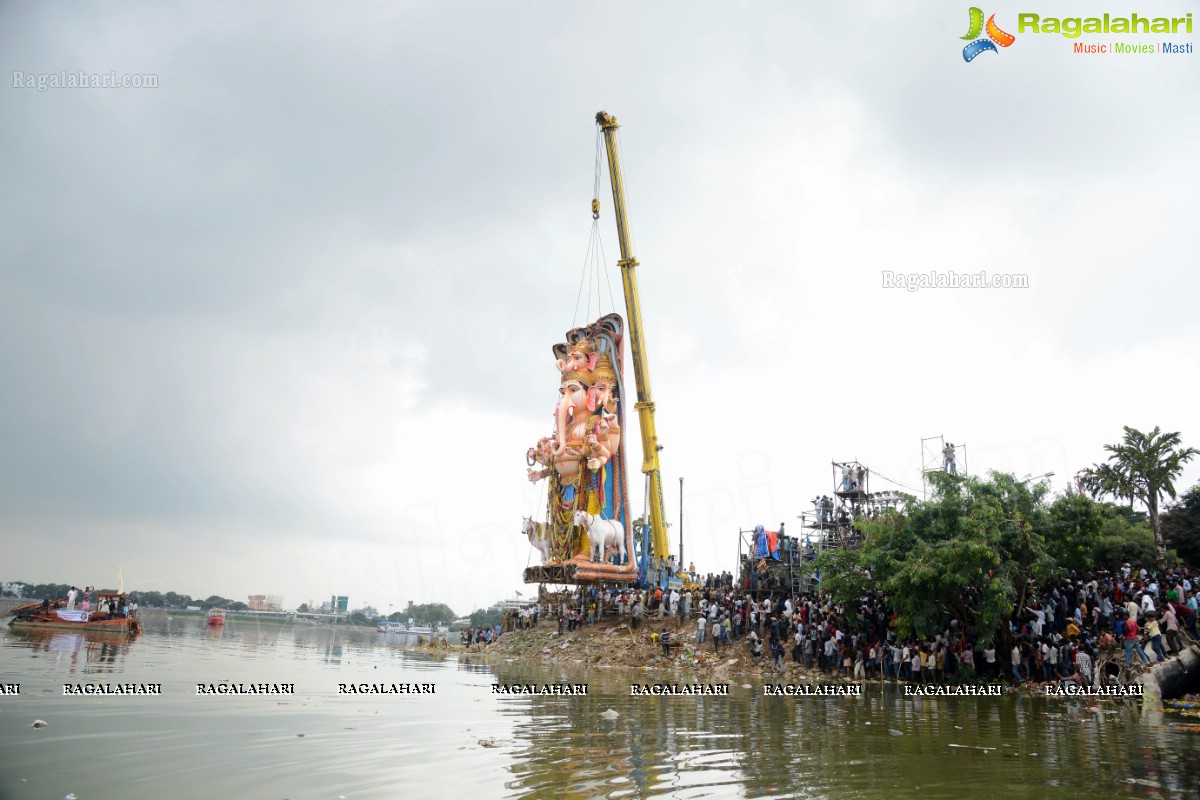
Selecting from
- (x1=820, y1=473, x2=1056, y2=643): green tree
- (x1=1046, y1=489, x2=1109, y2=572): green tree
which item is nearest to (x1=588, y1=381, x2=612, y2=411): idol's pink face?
(x1=820, y1=473, x2=1056, y2=643): green tree

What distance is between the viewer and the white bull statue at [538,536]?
1307 inches

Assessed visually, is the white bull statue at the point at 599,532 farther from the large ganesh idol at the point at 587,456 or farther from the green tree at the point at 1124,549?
the green tree at the point at 1124,549

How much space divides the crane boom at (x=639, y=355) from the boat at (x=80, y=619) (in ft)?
74.7

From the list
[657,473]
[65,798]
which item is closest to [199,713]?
[65,798]

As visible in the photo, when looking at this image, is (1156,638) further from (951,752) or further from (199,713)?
(199,713)

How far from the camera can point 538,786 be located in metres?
6.75

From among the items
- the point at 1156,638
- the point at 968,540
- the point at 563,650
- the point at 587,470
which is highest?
the point at 587,470

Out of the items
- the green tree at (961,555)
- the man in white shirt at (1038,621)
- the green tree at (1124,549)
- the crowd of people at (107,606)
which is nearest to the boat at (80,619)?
the crowd of people at (107,606)

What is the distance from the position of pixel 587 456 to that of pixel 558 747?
23.8 metres

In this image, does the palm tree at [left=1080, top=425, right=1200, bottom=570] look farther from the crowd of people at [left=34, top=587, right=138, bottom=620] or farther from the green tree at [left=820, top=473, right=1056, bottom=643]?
the crowd of people at [left=34, top=587, right=138, bottom=620]

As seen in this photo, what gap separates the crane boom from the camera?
36062mm

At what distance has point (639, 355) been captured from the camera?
3806 cm

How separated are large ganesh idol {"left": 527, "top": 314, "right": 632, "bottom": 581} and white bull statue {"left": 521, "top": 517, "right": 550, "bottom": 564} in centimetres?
30

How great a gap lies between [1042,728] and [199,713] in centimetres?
1237
